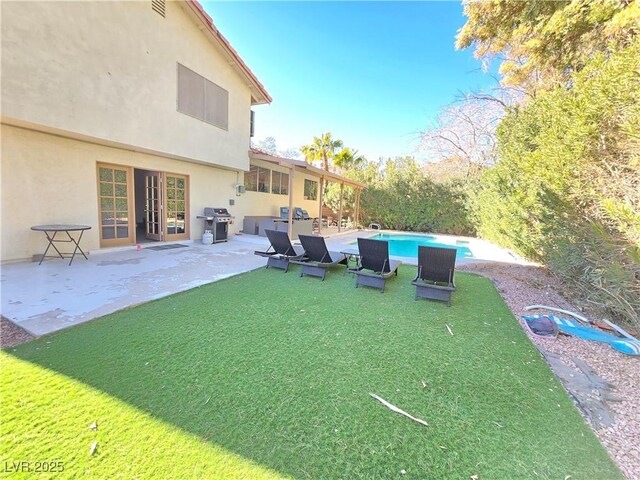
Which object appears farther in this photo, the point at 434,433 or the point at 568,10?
the point at 568,10

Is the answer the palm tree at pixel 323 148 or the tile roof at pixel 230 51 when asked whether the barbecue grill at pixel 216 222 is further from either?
the palm tree at pixel 323 148

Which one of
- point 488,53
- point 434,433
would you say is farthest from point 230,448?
point 488,53

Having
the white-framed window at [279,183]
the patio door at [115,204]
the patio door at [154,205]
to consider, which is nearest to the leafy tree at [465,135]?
the white-framed window at [279,183]

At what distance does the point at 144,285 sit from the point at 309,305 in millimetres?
3455

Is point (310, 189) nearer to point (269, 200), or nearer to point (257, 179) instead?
point (269, 200)

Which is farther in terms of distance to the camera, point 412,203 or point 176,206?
point 412,203

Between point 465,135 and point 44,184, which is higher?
point 465,135

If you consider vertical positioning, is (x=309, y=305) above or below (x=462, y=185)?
below

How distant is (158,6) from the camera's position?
875cm

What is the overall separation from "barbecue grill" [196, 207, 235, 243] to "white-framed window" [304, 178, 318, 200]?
9193mm

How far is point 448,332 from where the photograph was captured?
166 inches

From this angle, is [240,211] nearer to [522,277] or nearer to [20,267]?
[20,267]

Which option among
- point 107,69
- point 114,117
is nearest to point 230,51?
point 107,69

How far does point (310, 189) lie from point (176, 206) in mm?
11301
